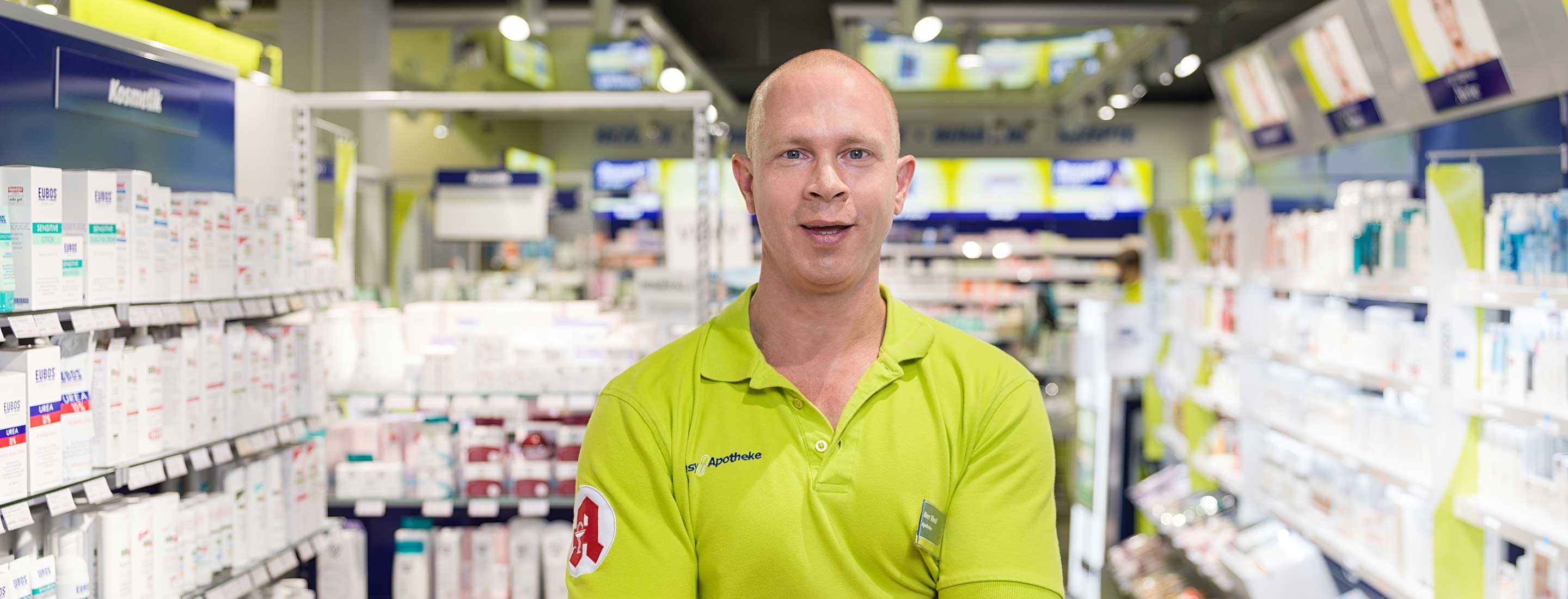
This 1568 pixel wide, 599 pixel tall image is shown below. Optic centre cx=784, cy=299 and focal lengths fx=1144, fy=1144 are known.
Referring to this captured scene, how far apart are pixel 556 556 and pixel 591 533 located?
2.65m

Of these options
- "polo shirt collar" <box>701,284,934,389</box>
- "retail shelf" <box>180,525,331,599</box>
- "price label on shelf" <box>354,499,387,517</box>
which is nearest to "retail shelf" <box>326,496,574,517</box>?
"price label on shelf" <box>354,499,387,517</box>

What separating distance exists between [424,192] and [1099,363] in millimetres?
6004

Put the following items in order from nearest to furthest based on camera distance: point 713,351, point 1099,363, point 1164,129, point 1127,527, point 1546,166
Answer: point 713,351 → point 1546,166 → point 1099,363 → point 1127,527 → point 1164,129

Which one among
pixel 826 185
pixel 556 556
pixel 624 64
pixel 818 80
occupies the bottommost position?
pixel 556 556

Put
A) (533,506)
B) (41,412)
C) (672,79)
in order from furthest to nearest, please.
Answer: (672,79) < (533,506) < (41,412)

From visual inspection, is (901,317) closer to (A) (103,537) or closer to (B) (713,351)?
(B) (713,351)

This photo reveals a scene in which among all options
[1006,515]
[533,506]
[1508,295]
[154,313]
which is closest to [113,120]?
[154,313]

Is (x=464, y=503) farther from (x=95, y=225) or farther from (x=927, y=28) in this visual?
(x=927, y=28)

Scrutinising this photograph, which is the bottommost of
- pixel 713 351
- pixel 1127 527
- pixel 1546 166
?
pixel 1127 527

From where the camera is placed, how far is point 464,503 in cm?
418

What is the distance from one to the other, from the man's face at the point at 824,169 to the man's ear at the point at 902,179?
3.8 inches

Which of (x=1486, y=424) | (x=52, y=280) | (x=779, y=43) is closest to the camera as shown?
(x=52, y=280)

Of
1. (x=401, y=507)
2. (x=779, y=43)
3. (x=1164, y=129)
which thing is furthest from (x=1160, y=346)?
(x=1164, y=129)

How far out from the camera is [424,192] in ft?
32.5
